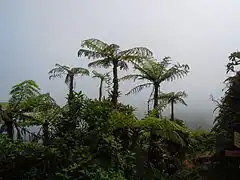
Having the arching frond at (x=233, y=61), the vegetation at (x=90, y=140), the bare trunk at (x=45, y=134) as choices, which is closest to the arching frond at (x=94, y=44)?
the vegetation at (x=90, y=140)

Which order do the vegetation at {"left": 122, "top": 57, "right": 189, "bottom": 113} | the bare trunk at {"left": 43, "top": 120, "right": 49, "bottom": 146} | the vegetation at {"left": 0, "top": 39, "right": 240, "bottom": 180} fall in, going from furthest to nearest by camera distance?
the vegetation at {"left": 122, "top": 57, "right": 189, "bottom": 113}
the bare trunk at {"left": 43, "top": 120, "right": 49, "bottom": 146}
the vegetation at {"left": 0, "top": 39, "right": 240, "bottom": 180}

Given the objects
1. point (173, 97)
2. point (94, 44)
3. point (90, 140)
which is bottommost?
point (90, 140)

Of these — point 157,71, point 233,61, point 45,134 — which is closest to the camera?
point 233,61

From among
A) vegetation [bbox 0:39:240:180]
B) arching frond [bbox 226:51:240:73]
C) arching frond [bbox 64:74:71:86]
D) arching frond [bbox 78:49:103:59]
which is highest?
arching frond [bbox 78:49:103:59]

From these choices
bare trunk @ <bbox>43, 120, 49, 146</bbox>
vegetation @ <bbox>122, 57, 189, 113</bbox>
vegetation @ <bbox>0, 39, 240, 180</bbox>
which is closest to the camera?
vegetation @ <bbox>0, 39, 240, 180</bbox>

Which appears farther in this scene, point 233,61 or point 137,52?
point 137,52

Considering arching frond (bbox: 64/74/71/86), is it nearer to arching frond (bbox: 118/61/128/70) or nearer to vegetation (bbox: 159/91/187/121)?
arching frond (bbox: 118/61/128/70)

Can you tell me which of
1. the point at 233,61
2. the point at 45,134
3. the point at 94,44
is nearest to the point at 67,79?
the point at 94,44

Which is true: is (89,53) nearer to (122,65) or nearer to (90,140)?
(122,65)

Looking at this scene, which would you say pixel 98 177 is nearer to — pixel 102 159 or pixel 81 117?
pixel 102 159

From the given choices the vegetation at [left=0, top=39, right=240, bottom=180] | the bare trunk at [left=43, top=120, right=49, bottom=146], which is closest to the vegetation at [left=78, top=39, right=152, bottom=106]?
the vegetation at [left=0, top=39, right=240, bottom=180]

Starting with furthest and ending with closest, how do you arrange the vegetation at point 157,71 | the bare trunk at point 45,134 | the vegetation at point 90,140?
the vegetation at point 157,71 < the bare trunk at point 45,134 < the vegetation at point 90,140

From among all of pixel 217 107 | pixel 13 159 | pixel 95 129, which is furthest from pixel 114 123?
pixel 217 107

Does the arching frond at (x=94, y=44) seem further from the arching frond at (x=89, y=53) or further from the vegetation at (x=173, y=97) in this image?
the vegetation at (x=173, y=97)
